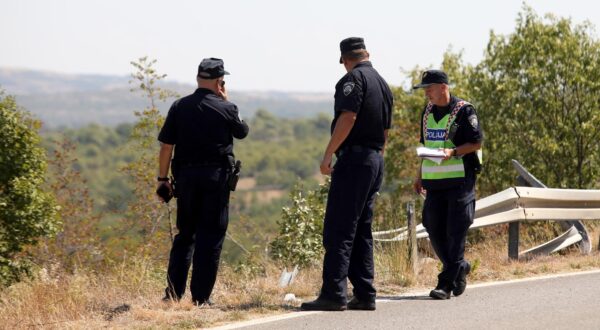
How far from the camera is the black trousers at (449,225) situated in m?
7.55

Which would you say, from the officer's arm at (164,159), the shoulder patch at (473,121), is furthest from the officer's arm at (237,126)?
the shoulder patch at (473,121)

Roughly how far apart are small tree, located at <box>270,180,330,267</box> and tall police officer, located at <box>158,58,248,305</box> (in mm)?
3288

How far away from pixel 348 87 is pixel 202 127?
3.71 feet

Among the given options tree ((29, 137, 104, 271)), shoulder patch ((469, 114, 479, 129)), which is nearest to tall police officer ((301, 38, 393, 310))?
shoulder patch ((469, 114, 479, 129))

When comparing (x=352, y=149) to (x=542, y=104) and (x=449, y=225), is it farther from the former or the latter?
(x=542, y=104)

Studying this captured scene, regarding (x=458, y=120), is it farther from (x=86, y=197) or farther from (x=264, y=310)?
(x=86, y=197)

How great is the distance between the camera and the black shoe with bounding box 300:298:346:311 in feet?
22.7

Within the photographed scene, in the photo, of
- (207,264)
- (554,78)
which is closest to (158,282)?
(207,264)

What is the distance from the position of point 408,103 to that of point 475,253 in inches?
866

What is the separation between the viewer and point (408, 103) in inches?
1247

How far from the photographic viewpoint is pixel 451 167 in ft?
24.7

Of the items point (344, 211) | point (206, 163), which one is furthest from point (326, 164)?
point (206, 163)

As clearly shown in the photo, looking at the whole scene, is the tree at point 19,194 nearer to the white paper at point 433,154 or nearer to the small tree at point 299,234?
the small tree at point 299,234

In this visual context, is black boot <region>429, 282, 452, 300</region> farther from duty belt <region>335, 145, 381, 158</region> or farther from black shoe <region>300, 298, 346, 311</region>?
duty belt <region>335, 145, 381, 158</region>
